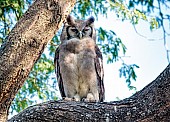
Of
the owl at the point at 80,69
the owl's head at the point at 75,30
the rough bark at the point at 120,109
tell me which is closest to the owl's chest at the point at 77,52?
the owl at the point at 80,69

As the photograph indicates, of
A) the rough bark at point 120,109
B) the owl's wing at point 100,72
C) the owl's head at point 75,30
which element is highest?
the owl's head at point 75,30

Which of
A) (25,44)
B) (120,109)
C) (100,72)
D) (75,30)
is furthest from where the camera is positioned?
(75,30)

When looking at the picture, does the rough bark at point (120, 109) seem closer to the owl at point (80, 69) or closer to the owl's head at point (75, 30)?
the owl at point (80, 69)

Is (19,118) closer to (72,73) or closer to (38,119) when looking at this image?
(38,119)

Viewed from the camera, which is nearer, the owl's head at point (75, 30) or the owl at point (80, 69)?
the owl at point (80, 69)

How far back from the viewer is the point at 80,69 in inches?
174

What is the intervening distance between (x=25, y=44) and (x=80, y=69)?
1970mm

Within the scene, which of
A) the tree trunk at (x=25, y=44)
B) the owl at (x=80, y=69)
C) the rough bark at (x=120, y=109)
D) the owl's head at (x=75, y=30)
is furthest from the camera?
the owl's head at (x=75, y=30)

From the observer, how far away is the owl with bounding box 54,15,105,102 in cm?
443

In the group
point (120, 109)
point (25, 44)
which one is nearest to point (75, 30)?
point (25, 44)

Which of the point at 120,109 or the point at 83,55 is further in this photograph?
the point at 83,55

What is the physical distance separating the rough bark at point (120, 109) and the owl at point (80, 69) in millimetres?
1953

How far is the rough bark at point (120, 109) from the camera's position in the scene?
214 cm

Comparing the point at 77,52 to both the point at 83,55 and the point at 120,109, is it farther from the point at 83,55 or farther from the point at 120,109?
the point at 120,109
